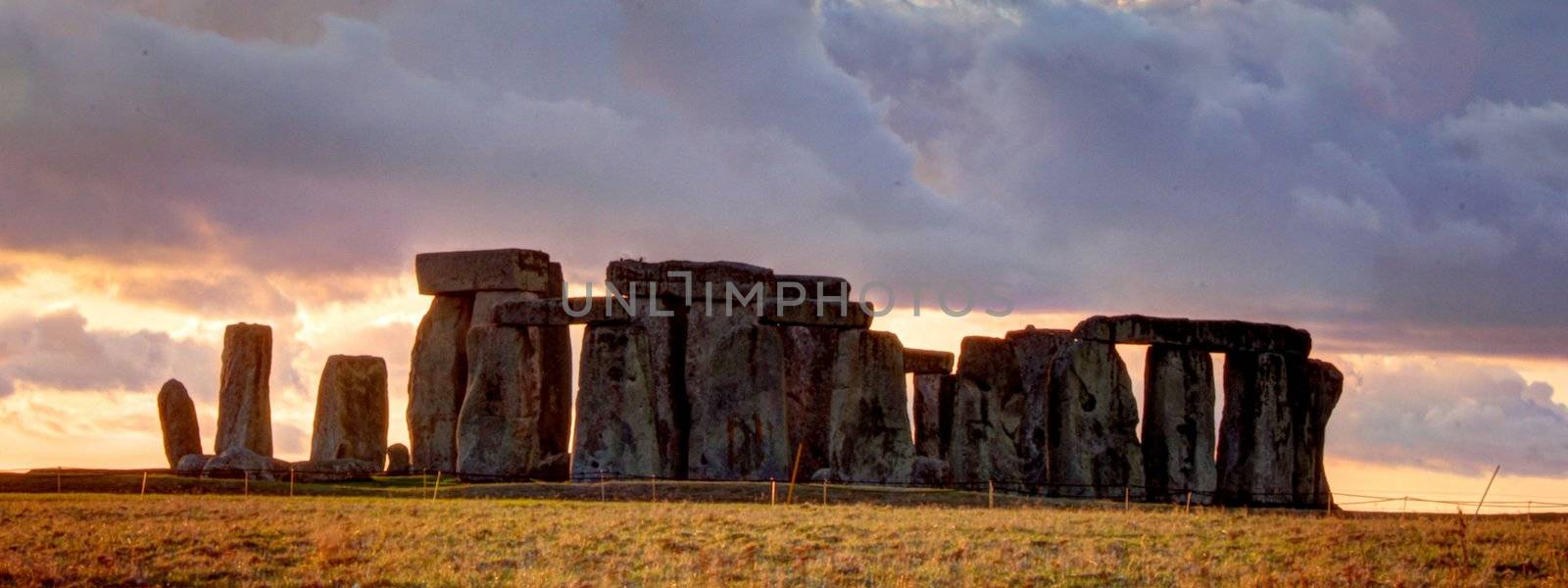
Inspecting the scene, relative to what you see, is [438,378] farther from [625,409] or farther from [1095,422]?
[1095,422]

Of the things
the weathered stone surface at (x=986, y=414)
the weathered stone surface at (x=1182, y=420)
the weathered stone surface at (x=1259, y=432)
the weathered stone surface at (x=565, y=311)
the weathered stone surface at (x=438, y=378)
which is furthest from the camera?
the weathered stone surface at (x=438, y=378)

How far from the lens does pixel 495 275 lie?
43938mm

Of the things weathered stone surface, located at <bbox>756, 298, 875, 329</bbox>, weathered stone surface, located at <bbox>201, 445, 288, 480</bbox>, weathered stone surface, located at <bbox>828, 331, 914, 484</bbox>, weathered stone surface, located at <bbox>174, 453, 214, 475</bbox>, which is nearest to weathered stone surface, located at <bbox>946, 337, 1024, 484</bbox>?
weathered stone surface, located at <bbox>828, 331, 914, 484</bbox>

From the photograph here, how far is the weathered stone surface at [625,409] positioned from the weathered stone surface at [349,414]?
7343 millimetres

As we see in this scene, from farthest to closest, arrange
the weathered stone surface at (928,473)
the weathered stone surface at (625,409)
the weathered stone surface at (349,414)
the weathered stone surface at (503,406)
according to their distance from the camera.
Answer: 1. the weathered stone surface at (349,414)
2. the weathered stone surface at (503,406)
3. the weathered stone surface at (625,409)
4. the weathered stone surface at (928,473)

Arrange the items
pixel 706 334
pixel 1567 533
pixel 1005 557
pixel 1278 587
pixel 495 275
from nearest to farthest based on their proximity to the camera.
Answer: pixel 1278 587 → pixel 1005 557 → pixel 1567 533 → pixel 706 334 → pixel 495 275

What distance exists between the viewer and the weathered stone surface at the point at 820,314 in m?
39.9

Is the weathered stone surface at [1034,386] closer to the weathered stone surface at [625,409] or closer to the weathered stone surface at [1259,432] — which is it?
the weathered stone surface at [1259,432]

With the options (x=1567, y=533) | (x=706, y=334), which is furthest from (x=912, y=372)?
(x=1567, y=533)

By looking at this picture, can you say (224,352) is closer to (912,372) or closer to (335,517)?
(912,372)

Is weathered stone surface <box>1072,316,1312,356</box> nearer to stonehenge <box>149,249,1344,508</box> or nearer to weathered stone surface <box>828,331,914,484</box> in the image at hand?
stonehenge <box>149,249,1344,508</box>

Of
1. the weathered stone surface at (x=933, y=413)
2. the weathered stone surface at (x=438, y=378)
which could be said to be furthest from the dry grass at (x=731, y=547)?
the weathered stone surface at (x=438, y=378)

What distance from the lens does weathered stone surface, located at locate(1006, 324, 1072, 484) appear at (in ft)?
137

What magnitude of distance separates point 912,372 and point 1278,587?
71.1 feet
